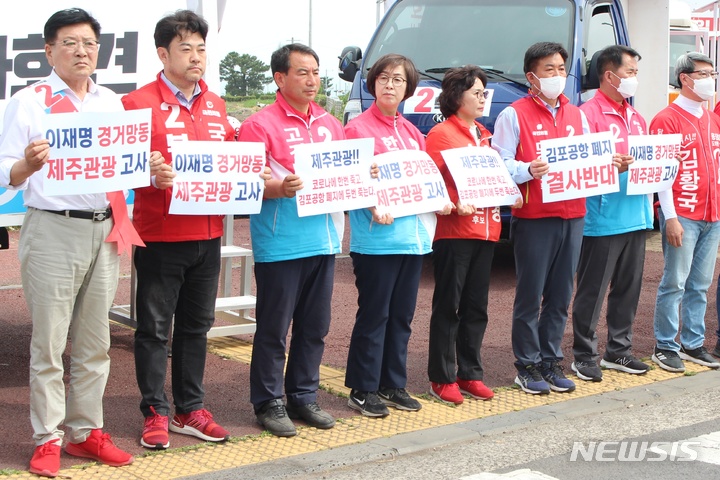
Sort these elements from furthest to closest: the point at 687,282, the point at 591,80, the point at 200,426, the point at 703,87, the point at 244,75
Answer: the point at 244,75 → the point at 591,80 → the point at 687,282 → the point at 703,87 → the point at 200,426

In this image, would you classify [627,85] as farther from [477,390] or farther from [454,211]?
[477,390]

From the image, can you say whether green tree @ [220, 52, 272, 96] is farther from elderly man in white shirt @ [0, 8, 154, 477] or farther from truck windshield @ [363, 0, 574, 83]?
elderly man in white shirt @ [0, 8, 154, 477]

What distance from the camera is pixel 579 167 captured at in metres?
6.36

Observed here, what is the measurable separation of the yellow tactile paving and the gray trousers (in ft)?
0.91

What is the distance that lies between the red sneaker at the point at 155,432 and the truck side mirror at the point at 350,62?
6.35 m

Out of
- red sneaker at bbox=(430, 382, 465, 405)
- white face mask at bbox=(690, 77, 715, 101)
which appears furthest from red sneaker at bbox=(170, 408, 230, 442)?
white face mask at bbox=(690, 77, 715, 101)

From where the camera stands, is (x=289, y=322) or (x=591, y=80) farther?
(x=591, y=80)

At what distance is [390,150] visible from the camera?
5.83 meters

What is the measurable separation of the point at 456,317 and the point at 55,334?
2.43 metres

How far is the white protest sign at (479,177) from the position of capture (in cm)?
602

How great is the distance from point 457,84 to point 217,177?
5.55ft

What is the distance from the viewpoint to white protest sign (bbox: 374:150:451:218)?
577cm

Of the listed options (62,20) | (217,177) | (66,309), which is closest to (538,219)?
(217,177)

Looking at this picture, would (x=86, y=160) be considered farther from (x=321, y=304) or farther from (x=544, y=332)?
(x=544, y=332)
